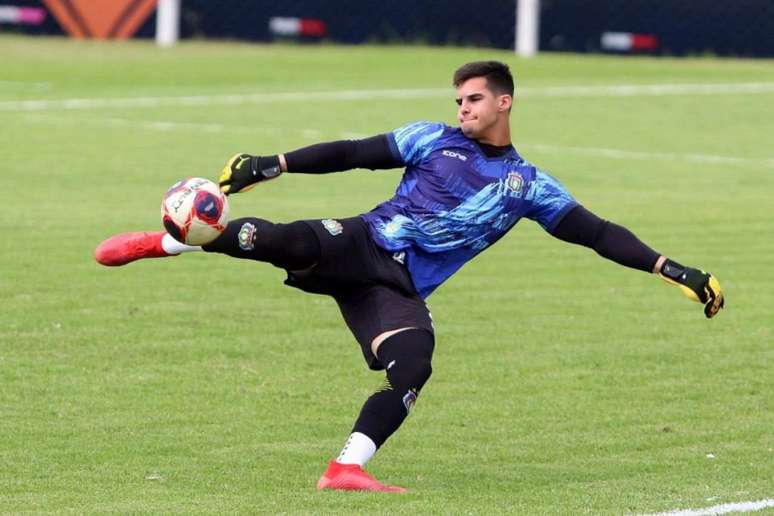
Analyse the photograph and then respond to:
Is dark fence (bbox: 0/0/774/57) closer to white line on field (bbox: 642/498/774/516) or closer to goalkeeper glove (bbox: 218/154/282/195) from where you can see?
goalkeeper glove (bbox: 218/154/282/195)

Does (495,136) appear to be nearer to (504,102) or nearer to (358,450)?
(504,102)

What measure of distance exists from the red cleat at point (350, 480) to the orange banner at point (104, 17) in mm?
39315

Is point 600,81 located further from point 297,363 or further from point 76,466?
point 76,466

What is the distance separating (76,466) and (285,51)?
3886 centimetres

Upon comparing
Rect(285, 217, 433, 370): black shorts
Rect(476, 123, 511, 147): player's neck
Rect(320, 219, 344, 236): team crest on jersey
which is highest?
Rect(476, 123, 511, 147): player's neck

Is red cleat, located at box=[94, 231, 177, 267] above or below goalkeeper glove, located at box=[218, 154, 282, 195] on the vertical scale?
below

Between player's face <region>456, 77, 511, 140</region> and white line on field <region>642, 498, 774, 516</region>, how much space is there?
2297mm

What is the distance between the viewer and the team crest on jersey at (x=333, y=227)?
939 centimetres

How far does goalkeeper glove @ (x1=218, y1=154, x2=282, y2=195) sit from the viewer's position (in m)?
9.15

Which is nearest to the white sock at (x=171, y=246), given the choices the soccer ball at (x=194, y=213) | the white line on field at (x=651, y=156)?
the soccer ball at (x=194, y=213)

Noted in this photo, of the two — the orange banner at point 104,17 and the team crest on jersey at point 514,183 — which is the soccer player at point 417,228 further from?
the orange banner at point 104,17

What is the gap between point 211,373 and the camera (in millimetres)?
12367

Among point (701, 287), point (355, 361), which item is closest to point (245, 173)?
point (701, 287)

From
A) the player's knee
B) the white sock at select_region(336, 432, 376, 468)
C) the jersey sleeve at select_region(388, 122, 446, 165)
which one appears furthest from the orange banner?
the white sock at select_region(336, 432, 376, 468)
